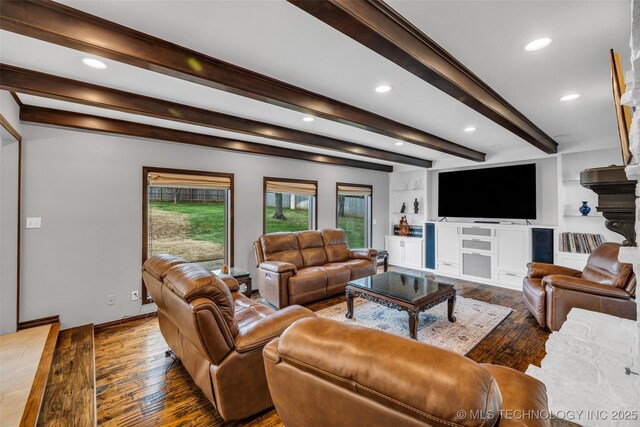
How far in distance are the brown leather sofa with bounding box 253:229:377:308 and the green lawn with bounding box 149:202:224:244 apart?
662 millimetres

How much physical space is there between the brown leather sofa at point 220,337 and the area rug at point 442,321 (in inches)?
60.7

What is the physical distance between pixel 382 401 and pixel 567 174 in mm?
5634

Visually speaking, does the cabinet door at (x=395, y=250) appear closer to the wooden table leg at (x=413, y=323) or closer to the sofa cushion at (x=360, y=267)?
the sofa cushion at (x=360, y=267)

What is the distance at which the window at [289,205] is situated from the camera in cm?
502

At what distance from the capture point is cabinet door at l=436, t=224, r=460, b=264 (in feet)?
18.6

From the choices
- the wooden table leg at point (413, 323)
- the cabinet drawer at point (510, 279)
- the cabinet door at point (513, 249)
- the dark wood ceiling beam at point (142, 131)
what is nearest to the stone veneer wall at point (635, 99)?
the wooden table leg at point (413, 323)

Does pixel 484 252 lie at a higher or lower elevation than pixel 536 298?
higher

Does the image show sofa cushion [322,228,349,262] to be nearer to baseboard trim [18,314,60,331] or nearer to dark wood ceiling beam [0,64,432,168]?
dark wood ceiling beam [0,64,432,168]

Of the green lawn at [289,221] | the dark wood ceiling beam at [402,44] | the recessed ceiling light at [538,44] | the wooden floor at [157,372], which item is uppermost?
the recessed ceiling light at [538,44]

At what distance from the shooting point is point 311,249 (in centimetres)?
482

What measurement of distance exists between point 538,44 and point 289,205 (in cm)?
424

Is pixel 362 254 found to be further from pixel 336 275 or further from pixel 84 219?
pixel 84 219

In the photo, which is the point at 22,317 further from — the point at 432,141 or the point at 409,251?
the point at 409,251

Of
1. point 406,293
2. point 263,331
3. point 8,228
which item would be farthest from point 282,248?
point 8,228
